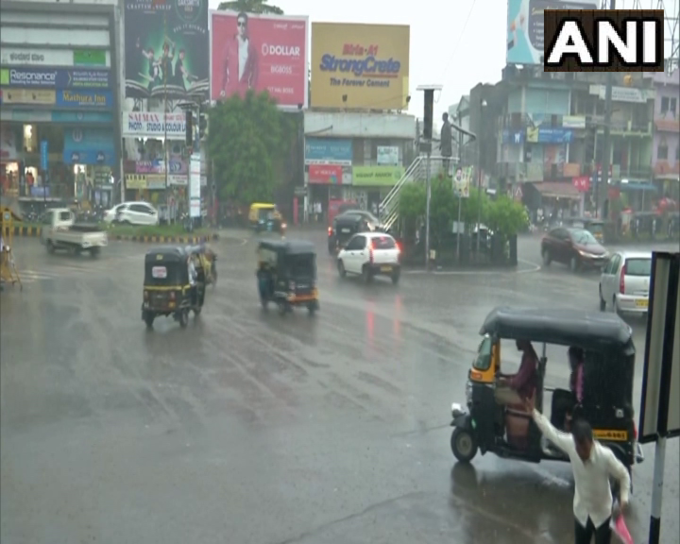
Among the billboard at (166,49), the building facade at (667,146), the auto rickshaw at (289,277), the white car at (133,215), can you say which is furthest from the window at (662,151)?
the auto rickshaw at (289,277)

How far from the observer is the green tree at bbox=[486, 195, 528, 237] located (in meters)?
27.7

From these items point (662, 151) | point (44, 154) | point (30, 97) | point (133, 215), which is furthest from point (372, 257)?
point (44, 154)

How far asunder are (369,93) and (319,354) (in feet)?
109

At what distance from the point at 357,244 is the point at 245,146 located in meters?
18.6

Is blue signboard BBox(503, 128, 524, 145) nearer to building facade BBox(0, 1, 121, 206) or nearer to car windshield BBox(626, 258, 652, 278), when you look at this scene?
building facade BBox(0, 1, 121, 206)

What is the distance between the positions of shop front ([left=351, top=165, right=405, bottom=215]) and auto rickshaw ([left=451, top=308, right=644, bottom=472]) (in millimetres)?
33738

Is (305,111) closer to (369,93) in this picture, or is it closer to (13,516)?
(369,93)

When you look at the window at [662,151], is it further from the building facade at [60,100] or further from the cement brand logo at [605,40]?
the cement brand logo at [605,40]

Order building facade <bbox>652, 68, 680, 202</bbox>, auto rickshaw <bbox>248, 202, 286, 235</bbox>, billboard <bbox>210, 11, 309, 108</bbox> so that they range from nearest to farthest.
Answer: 1. building facade <bbox>652, 68, 680, 202</bbox>
2. auto rickshaw <bbox>248, 202, 286, 235</bbox>
3. billboard <bbox>210, 11, 309, 108</bbox>

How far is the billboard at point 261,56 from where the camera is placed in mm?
43312

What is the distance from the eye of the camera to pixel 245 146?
4066 centimetres


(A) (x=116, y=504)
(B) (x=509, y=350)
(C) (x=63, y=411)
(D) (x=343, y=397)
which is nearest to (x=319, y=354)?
(D) (x=343, y=397)

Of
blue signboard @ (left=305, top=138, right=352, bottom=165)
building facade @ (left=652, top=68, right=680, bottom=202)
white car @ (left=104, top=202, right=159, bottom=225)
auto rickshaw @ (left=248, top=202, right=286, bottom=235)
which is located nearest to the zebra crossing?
auto rickshaw @ (left=248, top=202, right=286, bottom=235)

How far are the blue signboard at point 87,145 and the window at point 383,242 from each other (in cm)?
2498
